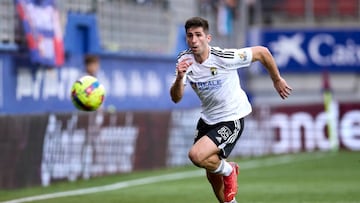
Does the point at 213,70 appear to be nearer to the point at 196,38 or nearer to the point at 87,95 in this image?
the point at 196,38

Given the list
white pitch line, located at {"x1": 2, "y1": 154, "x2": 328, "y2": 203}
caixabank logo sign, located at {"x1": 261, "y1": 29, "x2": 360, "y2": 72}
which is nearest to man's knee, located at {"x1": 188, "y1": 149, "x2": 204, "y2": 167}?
white pitch line, located at {"x1": 2, "y1": 154, "x2": 328, "y2": 203}

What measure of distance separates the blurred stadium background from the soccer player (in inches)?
213

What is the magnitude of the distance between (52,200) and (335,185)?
4783 mm

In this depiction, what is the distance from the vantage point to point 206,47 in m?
11.1

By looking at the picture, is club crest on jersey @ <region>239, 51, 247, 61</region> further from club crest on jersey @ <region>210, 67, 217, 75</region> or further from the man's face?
the man's face

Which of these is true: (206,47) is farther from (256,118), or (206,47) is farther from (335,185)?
(256,118)

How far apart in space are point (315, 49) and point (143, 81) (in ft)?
27.3

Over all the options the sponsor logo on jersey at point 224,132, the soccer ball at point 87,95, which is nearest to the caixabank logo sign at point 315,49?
the soccer ball at point 87,95

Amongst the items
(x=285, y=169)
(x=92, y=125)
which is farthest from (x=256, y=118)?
(x=92, y=125)

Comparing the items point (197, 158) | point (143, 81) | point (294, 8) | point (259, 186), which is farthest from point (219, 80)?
point (294, 8)

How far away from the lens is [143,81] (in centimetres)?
2727

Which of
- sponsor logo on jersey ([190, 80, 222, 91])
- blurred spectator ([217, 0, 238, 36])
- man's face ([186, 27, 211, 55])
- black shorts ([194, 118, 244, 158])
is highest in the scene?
blurred spectator ([217, 0, 238, 36])

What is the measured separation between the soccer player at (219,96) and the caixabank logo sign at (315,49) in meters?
22.0

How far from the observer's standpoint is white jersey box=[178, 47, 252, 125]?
36.9 ft
